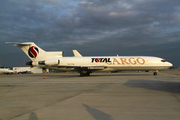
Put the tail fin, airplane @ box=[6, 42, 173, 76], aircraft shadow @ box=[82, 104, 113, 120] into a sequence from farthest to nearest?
the tail fin, airplane @ box=[6, 42, 173, 76], aircraft shadow @ box=[82, 104, 113, 120]

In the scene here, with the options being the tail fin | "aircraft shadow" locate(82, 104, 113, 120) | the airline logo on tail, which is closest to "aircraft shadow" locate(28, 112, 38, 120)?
"aircraft shadow" locate(82, 104, 113, 120)

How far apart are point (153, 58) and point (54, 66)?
17.8 m

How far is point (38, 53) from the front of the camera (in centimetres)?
3005

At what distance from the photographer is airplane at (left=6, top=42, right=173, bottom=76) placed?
27.0 metres

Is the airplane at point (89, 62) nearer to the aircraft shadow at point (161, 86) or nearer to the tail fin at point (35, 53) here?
the tail fin at point (35, 53)

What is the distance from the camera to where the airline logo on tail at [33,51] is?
29.8m

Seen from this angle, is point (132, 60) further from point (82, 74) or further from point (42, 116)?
point (42, 116)

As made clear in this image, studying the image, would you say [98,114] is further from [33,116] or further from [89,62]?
[89,62]

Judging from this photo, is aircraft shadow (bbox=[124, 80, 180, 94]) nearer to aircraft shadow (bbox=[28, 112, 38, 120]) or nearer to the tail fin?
aircraft shadow (bbox=[28, 112, 38, 120])

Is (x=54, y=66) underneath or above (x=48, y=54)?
underneath

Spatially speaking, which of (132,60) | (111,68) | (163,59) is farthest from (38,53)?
(163,59)

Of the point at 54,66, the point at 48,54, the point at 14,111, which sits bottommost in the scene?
the point at 14,111

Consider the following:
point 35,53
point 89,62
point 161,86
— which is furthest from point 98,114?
point 35,53


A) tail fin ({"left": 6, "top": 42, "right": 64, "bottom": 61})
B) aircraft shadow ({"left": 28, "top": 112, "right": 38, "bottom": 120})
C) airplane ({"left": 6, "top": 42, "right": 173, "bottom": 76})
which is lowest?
aircraft shadow ({"left": 28, "top": 112, "right": 38, "bottom": 120})
